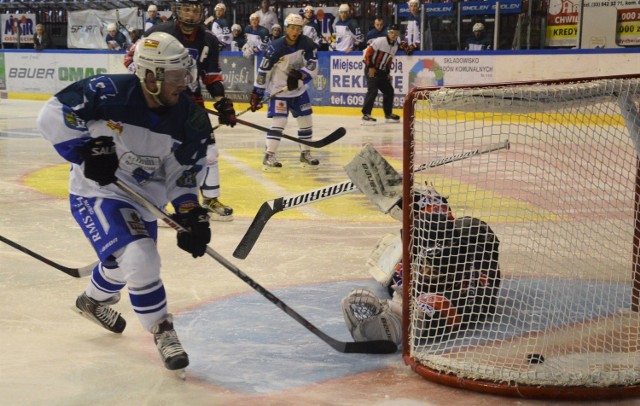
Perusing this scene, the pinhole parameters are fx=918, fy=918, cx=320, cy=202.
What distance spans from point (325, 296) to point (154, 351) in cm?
92

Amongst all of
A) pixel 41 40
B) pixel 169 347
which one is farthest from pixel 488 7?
pixel 169 347

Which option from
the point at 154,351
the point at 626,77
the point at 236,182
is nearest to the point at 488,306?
the point at 626,77

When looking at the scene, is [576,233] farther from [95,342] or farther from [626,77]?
[95,342]

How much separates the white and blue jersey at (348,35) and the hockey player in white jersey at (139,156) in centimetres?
1014

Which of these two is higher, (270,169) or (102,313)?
(102,313)

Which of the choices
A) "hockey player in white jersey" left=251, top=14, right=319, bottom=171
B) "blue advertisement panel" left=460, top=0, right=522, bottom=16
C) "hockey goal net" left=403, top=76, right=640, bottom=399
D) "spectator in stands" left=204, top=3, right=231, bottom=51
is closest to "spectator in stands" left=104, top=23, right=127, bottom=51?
"spectator in stands" left=204, top=3, right=231, bottom=51

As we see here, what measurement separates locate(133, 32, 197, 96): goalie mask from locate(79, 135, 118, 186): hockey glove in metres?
0.23

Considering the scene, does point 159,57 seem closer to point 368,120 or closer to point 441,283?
point 441,283

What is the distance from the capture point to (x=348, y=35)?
13.0 meters

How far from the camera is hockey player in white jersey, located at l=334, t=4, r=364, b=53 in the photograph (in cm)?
1296

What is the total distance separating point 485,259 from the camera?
335 cm

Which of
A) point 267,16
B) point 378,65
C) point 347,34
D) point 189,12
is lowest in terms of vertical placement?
point 378,65

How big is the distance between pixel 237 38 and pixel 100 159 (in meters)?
11.7

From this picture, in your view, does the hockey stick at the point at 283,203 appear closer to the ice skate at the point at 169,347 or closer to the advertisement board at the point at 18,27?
the ice skate at the point at 169,347
